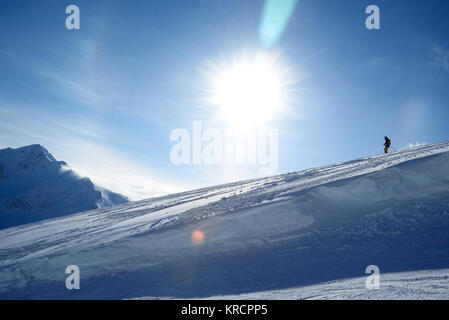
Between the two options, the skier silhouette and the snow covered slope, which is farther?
the skier silhouette

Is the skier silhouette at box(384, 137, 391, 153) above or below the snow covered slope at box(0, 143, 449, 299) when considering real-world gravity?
above

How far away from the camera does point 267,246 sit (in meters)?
9.15

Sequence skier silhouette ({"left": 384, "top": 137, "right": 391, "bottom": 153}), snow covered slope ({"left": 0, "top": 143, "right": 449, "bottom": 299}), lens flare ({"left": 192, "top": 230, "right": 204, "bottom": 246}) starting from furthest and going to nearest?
skier silhouette ({"left": 384, "top": 137, "right": 391, "bottom": 153}) → lens flare ({"left": 192, "top": 230, "right": 204, "bottom": 246}) → snow covered slope ({"left": 0, "top": 143, "right": 449, "bottom": 299})

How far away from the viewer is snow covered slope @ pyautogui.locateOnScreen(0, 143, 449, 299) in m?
7.44

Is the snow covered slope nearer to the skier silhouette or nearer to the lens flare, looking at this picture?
the lens flare

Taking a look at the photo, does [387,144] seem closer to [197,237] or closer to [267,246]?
[267,246]

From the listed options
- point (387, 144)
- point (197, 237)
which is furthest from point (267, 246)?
point (387, 144)

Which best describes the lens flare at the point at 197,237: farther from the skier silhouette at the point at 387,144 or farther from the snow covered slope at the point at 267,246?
the skier silhouette at the point at 387,144

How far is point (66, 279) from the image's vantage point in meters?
8.65

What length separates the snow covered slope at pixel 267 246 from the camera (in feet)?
24.4

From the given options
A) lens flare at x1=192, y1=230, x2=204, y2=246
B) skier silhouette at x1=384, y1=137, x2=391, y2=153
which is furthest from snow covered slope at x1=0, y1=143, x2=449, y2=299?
skier silhouette at x1=384, y1=137, x2=391, y2=153

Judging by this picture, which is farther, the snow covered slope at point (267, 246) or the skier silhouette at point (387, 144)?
the skier silhouette at point (387, 144)

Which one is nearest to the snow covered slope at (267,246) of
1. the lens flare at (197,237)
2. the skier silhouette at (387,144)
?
the lens flare at (197,237)
